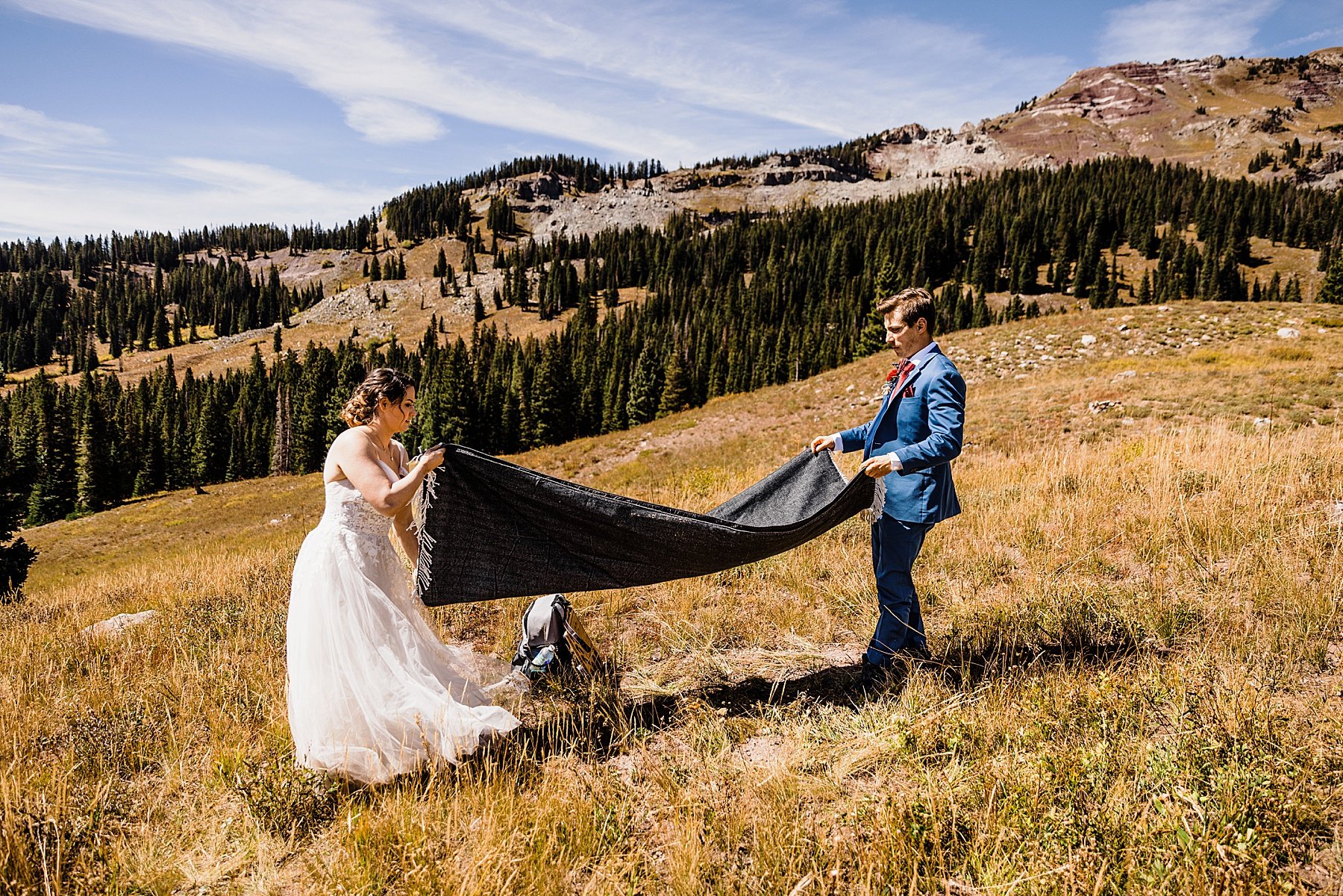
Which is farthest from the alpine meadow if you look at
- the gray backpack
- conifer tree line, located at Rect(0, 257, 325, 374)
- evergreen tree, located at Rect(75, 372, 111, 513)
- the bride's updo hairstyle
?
conifer tree line, located at Rect(0, 257, 325, 374)

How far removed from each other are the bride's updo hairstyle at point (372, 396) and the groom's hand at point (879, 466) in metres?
2.83

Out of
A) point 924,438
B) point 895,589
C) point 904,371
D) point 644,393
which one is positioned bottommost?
point 644,393

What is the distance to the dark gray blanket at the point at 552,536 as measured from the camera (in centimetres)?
369

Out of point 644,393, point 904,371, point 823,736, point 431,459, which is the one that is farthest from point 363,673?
point 644,393

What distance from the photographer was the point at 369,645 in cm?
359

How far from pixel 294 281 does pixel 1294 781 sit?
8610 inches

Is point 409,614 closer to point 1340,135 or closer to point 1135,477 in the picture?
point 1135,477

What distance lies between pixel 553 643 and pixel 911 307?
346cm

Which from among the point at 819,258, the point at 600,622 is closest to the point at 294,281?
the point at 819,258

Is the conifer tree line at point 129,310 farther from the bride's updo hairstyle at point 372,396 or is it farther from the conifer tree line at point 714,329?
the bride's updo hairstyle at point 372,396

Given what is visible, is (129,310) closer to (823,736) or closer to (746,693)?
(746,693)

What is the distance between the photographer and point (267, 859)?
2.87 m

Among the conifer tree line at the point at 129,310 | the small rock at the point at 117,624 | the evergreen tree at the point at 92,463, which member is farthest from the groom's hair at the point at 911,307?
the conifer tree line at the point at 129,310

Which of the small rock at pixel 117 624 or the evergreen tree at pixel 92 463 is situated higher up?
the small rock at pixel 117 624
